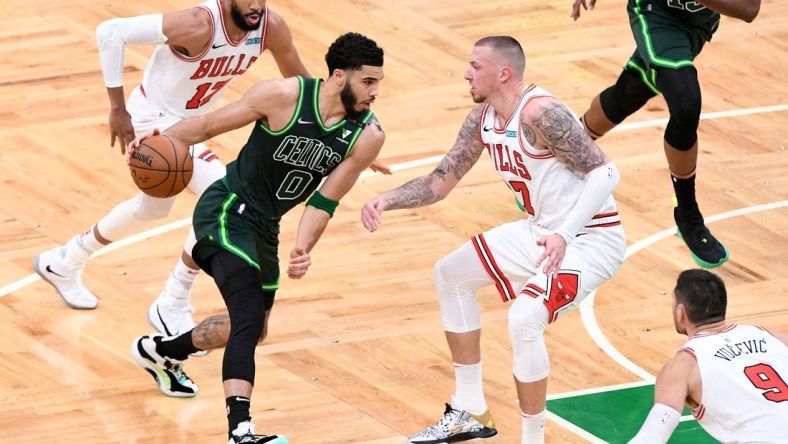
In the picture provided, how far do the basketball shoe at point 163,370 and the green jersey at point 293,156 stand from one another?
105 cm

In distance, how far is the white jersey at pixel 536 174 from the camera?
771 cm

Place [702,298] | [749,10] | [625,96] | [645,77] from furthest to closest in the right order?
1. [625,96]
2. [645,77]
3. [749,10]
4. [702,298]

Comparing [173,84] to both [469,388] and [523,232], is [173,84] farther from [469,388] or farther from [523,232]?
[469,388]

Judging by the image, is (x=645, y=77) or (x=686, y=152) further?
(x=645, y=77)

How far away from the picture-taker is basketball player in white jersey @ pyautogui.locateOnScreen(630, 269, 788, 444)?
6.50 m

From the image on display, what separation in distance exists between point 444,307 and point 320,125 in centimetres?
115

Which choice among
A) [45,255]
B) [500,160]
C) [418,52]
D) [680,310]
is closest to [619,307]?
[500,160]

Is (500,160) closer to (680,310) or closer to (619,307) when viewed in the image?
(680,310)

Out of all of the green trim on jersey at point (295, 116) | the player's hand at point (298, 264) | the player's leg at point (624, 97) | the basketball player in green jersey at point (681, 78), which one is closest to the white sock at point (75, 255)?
the green trim on jersey at point (295, 116)

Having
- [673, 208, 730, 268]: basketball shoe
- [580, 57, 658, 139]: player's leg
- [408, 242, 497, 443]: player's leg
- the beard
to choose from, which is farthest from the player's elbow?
the beard

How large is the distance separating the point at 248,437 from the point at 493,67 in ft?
7.14

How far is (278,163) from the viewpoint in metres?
7.69

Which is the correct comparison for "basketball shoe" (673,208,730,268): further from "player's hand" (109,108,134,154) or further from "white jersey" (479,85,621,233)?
"player's hand" (109,108,134,154)

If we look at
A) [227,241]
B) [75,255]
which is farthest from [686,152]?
[75,255]
